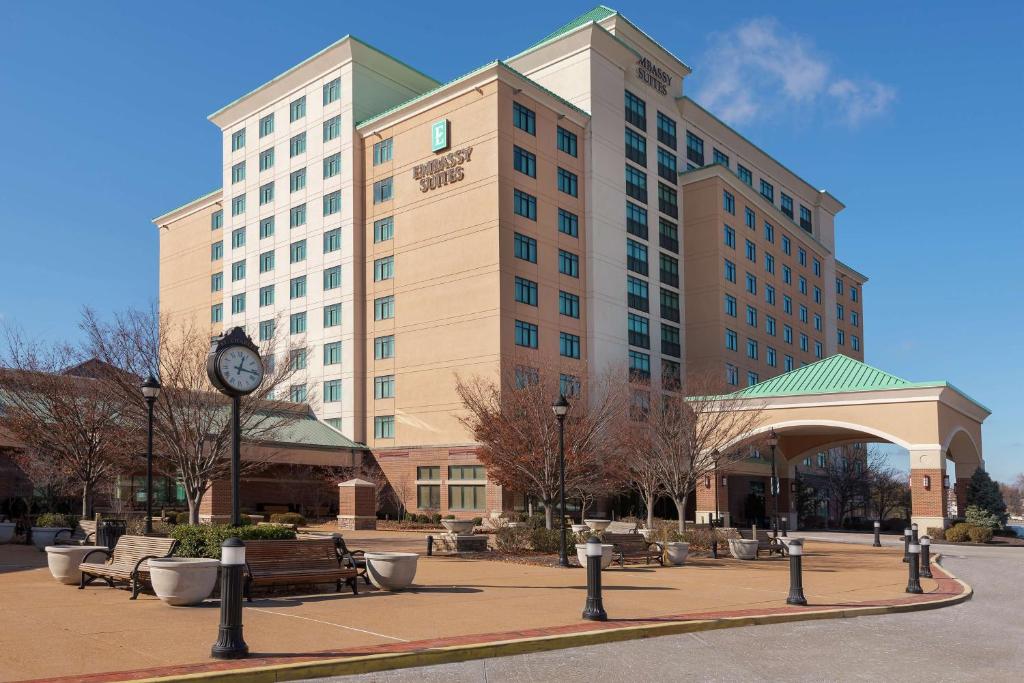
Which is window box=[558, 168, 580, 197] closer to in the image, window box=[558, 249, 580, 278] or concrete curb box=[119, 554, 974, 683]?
window box=[558, 249, 580, 278]

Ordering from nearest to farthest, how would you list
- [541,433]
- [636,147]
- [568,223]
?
[541,433], [568,223], [636,147]

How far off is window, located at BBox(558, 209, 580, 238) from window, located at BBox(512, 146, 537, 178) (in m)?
3.16

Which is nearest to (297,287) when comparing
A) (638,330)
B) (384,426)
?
(384,426)

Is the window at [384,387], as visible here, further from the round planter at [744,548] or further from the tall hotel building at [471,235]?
the round planter at [744,548]

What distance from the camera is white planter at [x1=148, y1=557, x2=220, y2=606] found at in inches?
543

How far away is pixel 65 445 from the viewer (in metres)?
31.1


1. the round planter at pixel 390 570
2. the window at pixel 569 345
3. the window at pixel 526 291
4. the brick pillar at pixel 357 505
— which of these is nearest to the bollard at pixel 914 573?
the round planter at pixel 390 570

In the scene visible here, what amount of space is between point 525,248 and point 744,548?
29.2 metres

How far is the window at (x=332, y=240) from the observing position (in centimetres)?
6159

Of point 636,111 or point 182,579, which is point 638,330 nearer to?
point 636,111

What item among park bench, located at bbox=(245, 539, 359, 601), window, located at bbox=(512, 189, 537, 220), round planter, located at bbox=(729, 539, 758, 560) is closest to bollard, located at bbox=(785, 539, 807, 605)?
park bench, located at bbox=(245, 539, 359, 601)

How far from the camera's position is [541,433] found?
31.8 m

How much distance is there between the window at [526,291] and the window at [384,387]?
1015cm

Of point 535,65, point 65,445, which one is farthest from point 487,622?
point 535,65
